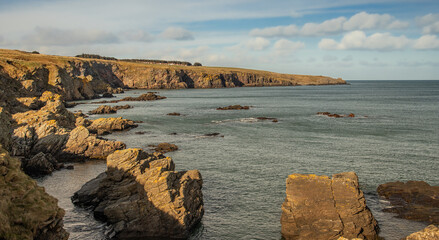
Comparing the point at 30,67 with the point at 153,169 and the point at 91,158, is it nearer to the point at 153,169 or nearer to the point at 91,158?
the point at 91,158

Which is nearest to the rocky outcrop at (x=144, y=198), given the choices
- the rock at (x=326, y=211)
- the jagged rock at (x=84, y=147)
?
the rock at (x=326, y=211)

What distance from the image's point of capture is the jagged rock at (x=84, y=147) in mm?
42625

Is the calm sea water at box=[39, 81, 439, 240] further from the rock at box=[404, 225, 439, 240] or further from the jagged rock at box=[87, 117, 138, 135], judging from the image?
the rock at box=[404, 225, 439, 240]

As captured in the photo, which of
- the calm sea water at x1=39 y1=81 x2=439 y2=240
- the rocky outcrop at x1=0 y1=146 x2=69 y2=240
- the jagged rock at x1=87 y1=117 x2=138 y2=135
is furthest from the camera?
the jagged rock at x1=87 y1=117 x2=138 y2=135

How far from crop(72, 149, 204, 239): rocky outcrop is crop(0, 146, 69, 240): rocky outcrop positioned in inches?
288

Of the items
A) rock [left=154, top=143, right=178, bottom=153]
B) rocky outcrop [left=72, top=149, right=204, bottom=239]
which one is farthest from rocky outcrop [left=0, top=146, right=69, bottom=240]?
rock [left=154, top=143, right=178, bottom=153]

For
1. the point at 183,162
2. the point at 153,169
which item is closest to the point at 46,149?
the point at 183,162

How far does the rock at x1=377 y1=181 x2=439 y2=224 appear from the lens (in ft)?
83.1

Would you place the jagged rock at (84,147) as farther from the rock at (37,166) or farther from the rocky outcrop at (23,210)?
the rocky outcrop at (23,210)

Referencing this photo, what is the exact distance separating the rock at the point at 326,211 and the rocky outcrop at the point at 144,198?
22.8 ft

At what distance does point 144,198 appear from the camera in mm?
24594

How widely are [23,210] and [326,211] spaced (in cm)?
1737

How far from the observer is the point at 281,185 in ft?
109

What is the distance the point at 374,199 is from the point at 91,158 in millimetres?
32082
